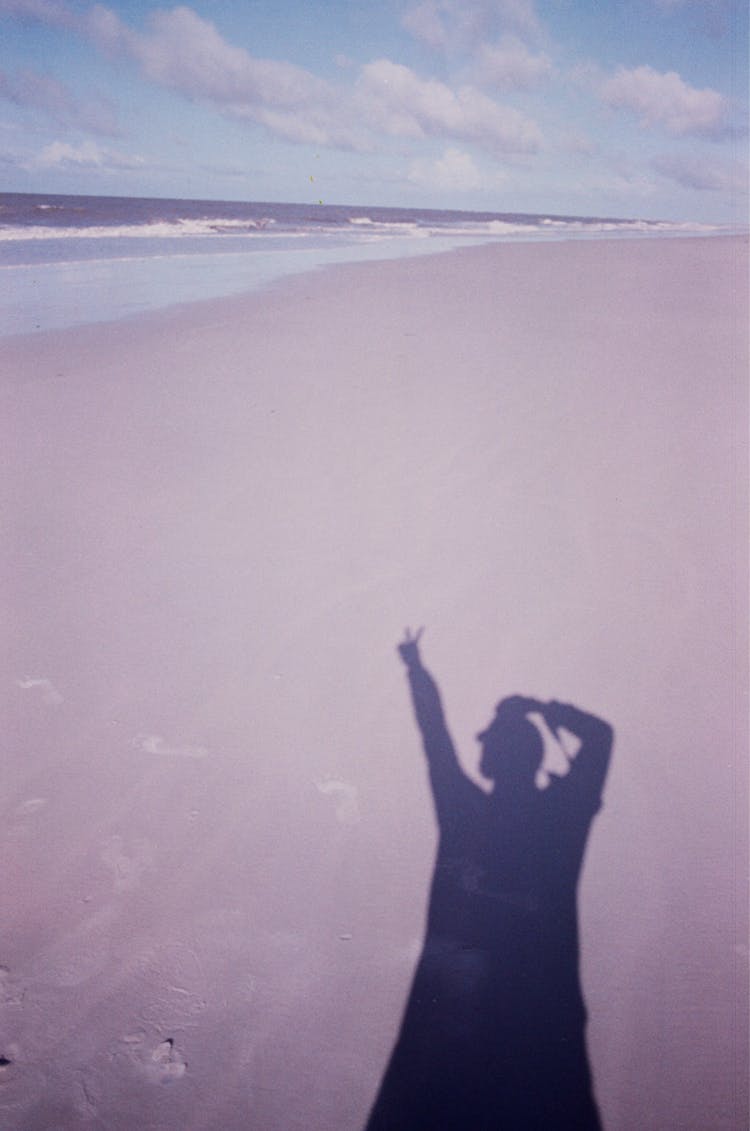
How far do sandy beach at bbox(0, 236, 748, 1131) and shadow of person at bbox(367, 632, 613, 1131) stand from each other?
77 millimetres

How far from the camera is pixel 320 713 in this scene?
304cm

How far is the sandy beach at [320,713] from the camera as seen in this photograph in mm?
1930

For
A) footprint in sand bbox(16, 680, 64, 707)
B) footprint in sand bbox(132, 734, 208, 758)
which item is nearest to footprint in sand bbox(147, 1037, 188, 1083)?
A: footprint in sand bbox(132, 734, 208, 758)

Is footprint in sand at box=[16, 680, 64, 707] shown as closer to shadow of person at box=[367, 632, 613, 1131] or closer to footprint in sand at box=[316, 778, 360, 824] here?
footprint in sand at box=[316, 778, 360, 824]

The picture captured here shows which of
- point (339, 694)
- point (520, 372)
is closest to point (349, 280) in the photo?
point (520, 372)

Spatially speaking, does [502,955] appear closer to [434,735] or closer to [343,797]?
[343,797]

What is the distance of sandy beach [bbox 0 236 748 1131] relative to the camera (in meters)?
1.93

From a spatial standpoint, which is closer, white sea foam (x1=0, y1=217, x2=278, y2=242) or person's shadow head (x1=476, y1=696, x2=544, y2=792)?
person's shadow head (x1=476, y1=696, x2=544, y2=792)

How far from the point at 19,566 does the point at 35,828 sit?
2.02m

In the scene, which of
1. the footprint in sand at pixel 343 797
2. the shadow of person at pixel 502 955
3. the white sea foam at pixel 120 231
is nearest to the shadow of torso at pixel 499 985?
the shadow of person at pixel 502 955

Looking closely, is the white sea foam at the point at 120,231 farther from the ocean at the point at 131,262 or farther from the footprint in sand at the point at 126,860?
the footprint in sand at the point at 126,860

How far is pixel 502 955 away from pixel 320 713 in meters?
1.30

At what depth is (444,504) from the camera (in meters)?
4.71

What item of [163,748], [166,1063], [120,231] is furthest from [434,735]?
[120,231]
